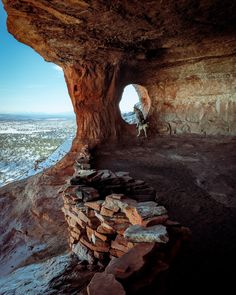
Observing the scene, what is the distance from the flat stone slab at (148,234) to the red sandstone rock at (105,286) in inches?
23.6

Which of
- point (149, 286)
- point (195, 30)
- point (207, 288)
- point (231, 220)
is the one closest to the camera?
point (149, 286)

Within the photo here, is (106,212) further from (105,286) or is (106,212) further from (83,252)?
(105,286)

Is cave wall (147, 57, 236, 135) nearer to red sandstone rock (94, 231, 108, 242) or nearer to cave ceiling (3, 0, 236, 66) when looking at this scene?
cave ceiling (3, 0, 236, 66)

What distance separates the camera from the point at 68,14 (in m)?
6.20

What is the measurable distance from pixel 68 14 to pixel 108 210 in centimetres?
537

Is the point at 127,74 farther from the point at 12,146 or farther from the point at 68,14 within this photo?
the point at 12,146

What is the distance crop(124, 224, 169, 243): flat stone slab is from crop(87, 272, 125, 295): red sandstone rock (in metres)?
0.60

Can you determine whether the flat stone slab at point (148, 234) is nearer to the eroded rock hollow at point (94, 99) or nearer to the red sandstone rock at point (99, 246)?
the red sandstone rock at point (99, 246)

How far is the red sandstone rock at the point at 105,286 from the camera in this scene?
1870mm

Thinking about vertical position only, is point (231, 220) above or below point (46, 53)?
below

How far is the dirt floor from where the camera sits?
2.84 meters

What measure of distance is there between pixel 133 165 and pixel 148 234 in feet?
17.2

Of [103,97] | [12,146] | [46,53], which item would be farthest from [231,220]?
[12,146]

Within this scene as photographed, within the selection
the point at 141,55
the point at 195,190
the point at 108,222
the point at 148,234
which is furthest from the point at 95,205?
the point at 141,55
